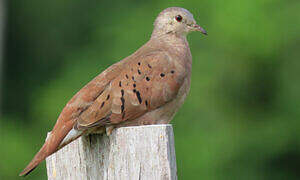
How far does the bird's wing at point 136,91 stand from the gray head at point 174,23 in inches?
25.2

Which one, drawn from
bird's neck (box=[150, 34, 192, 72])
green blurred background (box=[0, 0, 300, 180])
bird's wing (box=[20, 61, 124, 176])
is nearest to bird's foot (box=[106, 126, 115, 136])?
bird's wing (box=[20, 61, 124, 176])

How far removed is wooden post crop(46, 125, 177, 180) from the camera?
380 centimetres

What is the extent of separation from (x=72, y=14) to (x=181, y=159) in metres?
6.63

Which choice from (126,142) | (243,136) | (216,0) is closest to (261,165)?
(243,136)

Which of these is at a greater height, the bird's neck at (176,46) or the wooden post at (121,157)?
the bird's neck at (176,46)

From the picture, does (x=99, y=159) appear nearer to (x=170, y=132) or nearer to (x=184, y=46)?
(x=170, y=132)

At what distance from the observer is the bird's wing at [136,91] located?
4.51 meters

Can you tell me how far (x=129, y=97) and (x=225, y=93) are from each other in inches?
281

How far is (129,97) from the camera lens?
15.3 feet

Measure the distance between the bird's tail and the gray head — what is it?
1607mm

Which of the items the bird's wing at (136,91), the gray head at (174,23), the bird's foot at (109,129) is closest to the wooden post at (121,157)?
the bird's foot at (109,129)

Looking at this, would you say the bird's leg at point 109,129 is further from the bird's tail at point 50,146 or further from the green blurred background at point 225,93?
the green blurred background at point 225,93

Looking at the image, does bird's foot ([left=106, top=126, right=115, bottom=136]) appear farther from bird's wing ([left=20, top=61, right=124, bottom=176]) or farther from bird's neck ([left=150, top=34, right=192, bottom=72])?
bird's neck ([left=150, top=34, right=192, bottom=72])

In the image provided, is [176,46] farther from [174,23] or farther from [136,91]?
[136,91]
